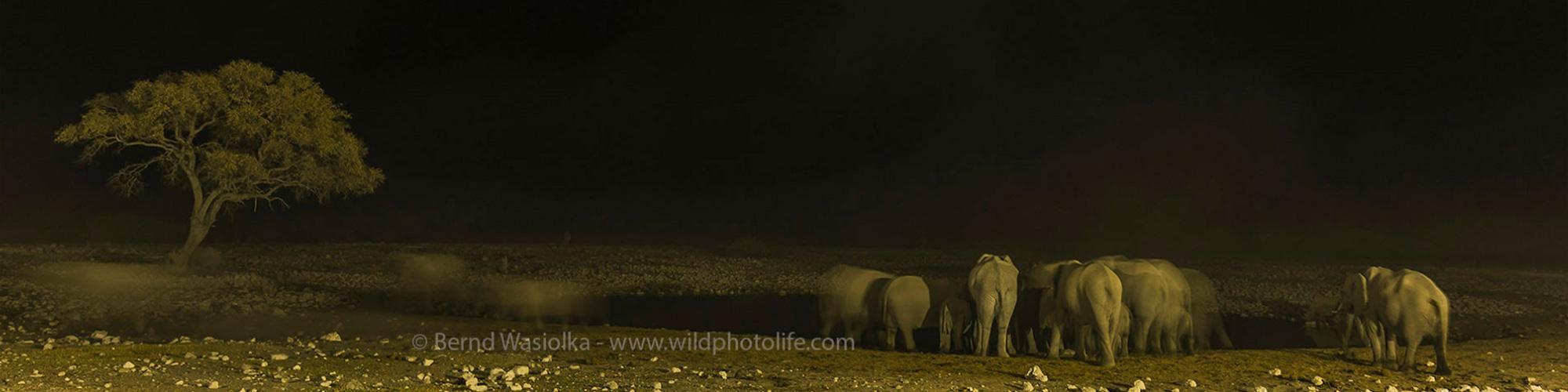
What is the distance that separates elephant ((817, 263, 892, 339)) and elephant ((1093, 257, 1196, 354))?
13.2ft

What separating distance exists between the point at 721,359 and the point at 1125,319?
6446 mm

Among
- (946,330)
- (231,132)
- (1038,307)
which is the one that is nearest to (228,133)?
(231,132)

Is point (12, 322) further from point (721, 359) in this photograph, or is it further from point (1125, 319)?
point (1125, 319)

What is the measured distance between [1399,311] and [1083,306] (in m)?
4.19

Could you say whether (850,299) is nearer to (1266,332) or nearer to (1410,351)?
(1410,351)

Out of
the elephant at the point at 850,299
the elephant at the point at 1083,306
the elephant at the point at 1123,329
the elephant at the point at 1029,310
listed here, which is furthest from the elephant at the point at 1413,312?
the elephant at the point at 850,299

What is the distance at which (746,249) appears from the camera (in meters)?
52.7

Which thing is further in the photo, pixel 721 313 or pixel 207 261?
pixel 207 261

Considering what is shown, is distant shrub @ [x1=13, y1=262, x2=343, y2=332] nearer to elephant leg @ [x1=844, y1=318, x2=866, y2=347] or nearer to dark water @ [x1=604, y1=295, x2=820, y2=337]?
dark water @ [x1=604, y1=295, x2=820, y2=337]

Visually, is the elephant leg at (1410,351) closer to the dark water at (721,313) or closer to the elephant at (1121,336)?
Answer: the elephant at (1121,336)

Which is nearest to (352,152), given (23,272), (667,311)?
(23,272)

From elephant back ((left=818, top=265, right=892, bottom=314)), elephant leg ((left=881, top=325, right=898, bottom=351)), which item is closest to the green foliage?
elephant back ((left=818, top=265, right=892, bottom=314))

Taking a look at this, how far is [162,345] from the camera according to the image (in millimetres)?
15062

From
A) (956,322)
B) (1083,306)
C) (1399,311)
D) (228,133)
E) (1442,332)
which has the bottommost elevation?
(956,322)
